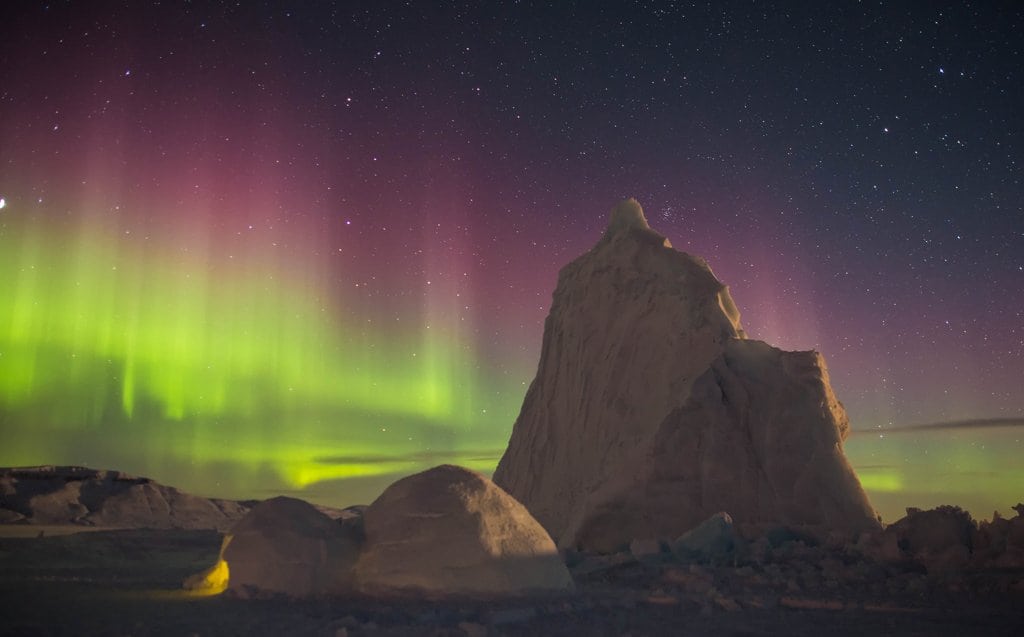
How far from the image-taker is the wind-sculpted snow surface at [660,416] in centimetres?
2216

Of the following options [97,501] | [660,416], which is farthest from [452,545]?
[97,501]

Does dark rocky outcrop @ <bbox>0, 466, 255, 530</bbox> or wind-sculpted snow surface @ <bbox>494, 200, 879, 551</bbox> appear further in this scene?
dark rocky outcrop @ <bbox>0, 466, 255, 530</bbox>

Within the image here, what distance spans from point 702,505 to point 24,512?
129 ft

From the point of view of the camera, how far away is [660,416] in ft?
81.1

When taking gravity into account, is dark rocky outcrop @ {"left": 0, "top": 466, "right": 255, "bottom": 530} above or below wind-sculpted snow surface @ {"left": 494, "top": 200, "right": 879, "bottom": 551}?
below

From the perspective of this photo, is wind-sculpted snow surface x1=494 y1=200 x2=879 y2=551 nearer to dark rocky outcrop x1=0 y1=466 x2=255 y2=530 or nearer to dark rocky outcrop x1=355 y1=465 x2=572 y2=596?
dark rocky outcrop x1=355 y1=465 x2=572 y2=596

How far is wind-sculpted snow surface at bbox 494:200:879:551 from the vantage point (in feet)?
72.7

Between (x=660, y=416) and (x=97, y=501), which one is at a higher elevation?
(x=660, y=416)

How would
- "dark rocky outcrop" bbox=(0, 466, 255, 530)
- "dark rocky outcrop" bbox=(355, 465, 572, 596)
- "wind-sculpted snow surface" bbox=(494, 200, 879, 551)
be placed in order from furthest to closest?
1. "dark rocky outcrop" bbox=(0, 466, 255, 530)
2. "wind-sculpted snow surface" bbox=(494, 200, 879, 551)
3. "dark rocky outcrop" bbox=(355, 465, 572, 596)

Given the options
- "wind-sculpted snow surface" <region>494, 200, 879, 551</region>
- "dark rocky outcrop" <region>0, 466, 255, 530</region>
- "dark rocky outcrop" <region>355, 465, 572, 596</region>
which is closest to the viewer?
"dark rocky outcrop" <region>355, 465, 572, 596</region>

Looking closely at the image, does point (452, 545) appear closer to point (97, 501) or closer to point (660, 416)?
point (660, 416)

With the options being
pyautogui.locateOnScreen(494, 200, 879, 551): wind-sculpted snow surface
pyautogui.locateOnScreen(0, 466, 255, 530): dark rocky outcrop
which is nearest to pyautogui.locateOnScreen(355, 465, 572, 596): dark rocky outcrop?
pyautogui.locateOnScreen(494, 200, 879, 551): wind-sculpted snow surface

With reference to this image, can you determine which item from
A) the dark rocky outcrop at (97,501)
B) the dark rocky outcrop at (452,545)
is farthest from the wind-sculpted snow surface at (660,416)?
the dark rocky outcrop at (97,501)

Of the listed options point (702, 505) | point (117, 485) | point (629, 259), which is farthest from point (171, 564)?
point (117, 485)
